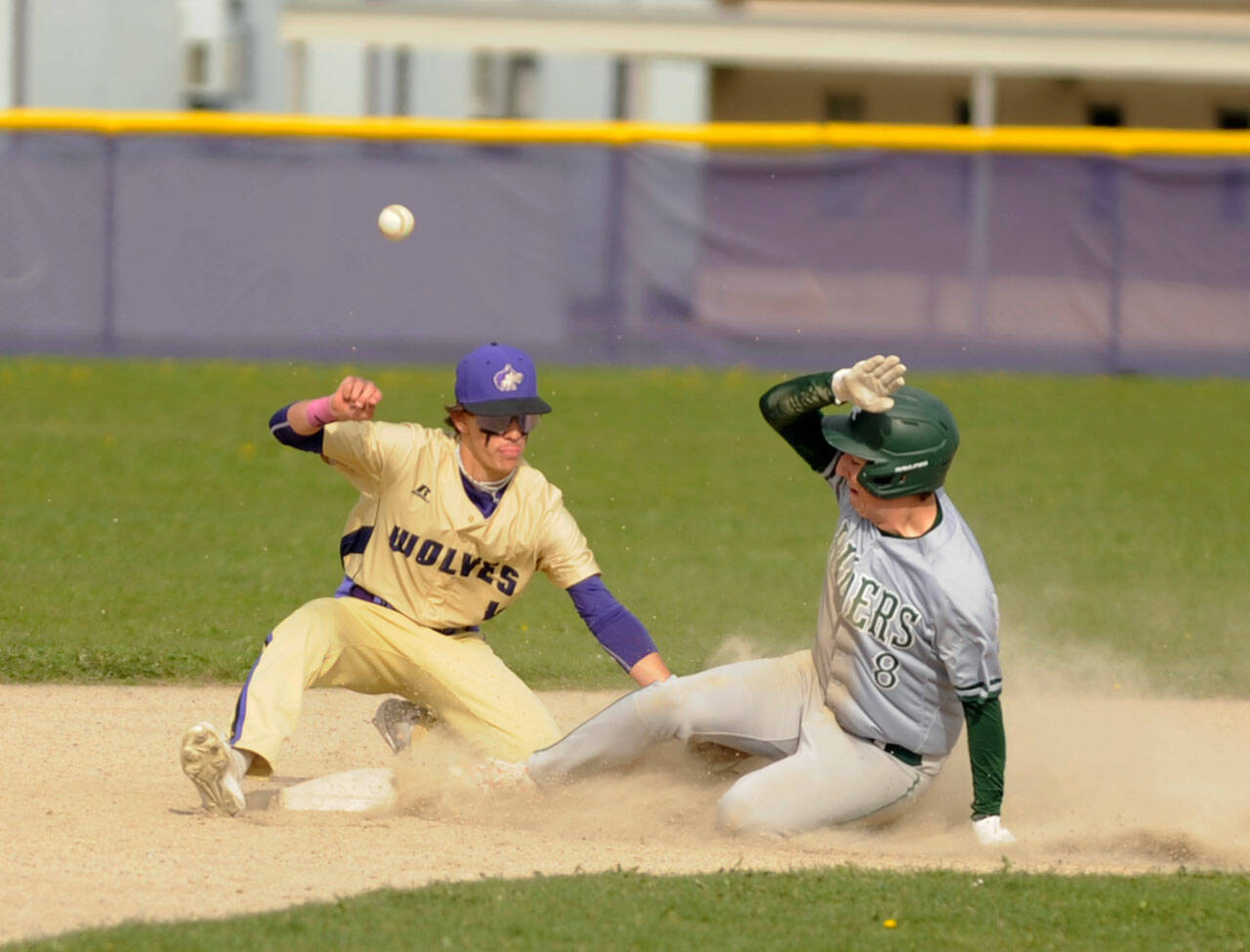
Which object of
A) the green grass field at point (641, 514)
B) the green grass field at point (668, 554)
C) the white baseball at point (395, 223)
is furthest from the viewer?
the green grass field at point (641, 514)

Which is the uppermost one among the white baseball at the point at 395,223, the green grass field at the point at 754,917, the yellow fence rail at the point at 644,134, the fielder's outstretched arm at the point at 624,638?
the yellow fence rail at the point at 644,134

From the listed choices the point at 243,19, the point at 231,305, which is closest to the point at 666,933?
the point at 231,305

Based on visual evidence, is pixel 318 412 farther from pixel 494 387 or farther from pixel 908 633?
pixel 908 633

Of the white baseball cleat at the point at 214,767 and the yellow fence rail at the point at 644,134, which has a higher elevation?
the yellow fence rail at the point at 644,134

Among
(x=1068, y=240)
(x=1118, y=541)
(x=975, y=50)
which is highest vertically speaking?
(x=975, y=50)

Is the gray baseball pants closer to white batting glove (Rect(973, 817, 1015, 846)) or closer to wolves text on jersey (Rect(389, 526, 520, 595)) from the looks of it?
white batting glove (Rect(973, 817, 1015, 846))

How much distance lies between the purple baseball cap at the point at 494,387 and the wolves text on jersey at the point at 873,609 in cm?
98

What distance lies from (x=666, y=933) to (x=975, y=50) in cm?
1743

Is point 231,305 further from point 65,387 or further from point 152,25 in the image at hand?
point 152,25

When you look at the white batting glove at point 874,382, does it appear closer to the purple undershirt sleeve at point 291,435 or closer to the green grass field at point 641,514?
the purple undershirt sleeve at point 291,435

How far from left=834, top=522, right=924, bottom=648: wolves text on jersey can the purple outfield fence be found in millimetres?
11324

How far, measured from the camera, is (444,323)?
642 inches

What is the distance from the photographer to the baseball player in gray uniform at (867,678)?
196 inches

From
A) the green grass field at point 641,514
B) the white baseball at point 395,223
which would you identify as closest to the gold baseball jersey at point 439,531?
the white baseball at point 395,223
